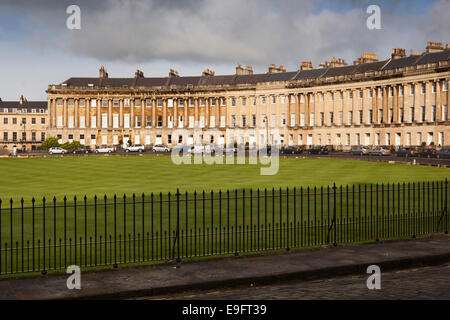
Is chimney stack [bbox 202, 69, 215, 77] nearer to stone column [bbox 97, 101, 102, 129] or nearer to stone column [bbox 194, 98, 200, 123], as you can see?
stone column [bbox 194, 98, 200, 123]

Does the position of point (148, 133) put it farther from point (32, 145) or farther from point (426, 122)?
point (426, 122)

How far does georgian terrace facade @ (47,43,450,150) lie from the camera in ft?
284

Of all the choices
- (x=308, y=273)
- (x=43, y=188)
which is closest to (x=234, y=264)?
(x=308, y=273)

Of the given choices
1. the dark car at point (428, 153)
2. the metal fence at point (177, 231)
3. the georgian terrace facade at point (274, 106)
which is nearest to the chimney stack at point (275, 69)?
the georgian terrace facade at point (274, 106)

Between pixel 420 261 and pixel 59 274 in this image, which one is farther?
pixel 420 261

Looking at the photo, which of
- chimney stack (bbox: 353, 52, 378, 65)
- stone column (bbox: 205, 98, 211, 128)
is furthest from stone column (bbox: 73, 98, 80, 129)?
chimney stack (bbox: 353, 52, 378, 65)

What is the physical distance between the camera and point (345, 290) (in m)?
10.7

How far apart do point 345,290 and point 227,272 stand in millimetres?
2561

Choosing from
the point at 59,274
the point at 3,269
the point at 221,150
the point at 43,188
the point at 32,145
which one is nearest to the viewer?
the point at 59,274

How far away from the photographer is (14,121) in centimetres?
14325

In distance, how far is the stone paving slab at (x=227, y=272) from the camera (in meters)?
10.5

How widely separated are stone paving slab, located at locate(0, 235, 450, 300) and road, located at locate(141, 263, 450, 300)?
24 cm

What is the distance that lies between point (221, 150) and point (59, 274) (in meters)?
68.5

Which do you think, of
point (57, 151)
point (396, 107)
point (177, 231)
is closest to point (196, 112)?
point (57, 151)
